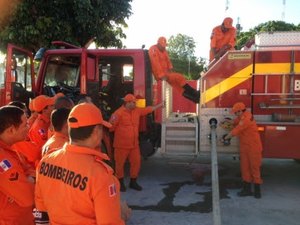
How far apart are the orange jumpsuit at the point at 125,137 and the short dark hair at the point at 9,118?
3890mm

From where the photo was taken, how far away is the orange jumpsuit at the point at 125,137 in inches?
259

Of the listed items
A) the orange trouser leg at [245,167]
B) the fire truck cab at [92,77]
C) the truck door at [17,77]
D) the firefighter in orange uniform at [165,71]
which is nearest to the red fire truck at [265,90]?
the orange trouser leg at [245,167]

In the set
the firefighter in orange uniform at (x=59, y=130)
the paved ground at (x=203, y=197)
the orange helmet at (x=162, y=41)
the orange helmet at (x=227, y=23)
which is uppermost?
the orange helmet at (x=227, y=23)

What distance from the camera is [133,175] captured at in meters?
6.67

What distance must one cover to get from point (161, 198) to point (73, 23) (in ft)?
22.3

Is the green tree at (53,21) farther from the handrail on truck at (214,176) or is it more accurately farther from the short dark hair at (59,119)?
the short dark hair at (59,119)

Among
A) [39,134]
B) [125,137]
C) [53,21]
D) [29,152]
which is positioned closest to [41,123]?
[39,134]

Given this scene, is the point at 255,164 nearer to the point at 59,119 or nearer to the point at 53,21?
the point at 59,119

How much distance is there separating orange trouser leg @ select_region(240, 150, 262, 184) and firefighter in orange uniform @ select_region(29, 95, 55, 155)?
3.18 m

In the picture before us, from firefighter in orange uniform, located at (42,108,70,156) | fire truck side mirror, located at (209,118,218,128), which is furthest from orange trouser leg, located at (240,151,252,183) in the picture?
firefighter in orange uniform, located at (42,108,70,156)

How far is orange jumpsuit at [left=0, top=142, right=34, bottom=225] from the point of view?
2.42 metres

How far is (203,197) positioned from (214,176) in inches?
60.5

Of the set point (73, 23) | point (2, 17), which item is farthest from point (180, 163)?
point (2, 17)

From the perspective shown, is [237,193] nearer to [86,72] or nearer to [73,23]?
[86,72]
